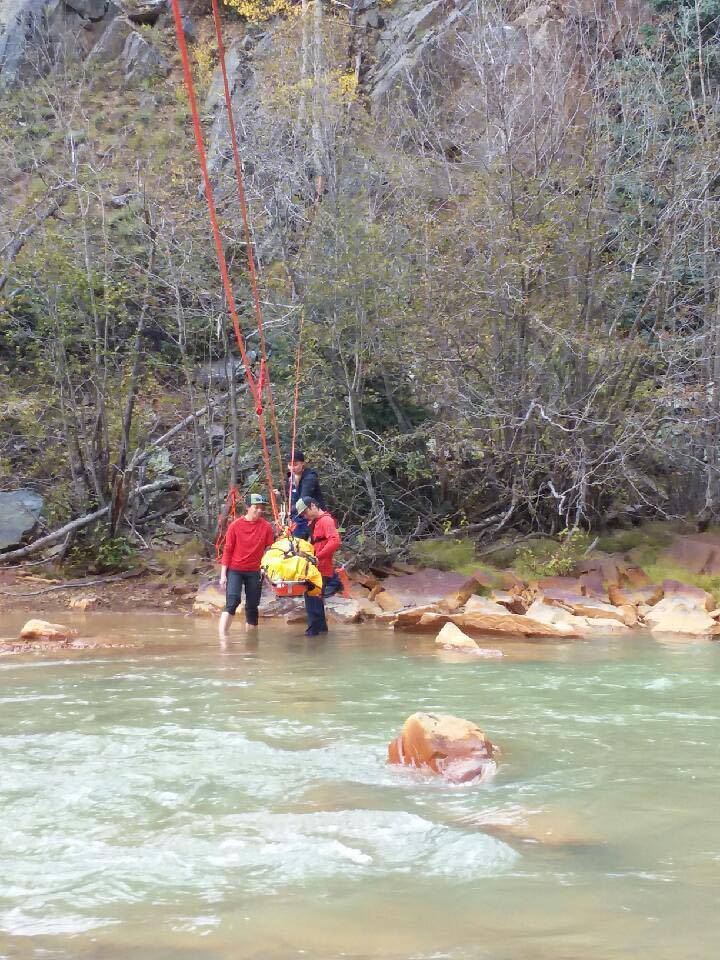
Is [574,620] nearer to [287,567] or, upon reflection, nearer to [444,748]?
[287,567]

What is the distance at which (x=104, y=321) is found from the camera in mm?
16250

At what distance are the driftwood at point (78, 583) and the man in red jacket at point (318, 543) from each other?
5.17 m

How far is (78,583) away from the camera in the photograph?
50.2ft

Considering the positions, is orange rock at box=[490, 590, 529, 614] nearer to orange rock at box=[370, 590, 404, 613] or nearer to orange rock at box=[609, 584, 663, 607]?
orange rock at box=[609, 584, 663, 607]

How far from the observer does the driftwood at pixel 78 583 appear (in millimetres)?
14602

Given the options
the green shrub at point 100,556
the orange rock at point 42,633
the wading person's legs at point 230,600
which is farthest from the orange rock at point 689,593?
the green shrub at point 100,556

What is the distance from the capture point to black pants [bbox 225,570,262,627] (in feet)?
36.8

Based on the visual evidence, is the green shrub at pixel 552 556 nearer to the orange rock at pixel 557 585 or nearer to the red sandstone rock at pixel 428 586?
the orange rock at pixel 557 585

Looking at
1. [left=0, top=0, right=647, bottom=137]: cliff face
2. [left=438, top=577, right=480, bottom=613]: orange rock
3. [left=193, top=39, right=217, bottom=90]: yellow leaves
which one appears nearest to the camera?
[left=438, top=577, right=480, bottom=613]: orange rock

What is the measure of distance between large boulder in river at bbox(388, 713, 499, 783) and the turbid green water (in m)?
0.11

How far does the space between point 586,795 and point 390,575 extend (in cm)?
1038

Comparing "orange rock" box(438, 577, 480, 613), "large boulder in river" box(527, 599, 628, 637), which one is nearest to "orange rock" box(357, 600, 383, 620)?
"orange rock" box(438, 577, 480, 613)

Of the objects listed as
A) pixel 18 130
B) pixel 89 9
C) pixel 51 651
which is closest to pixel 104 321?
pixel 18 130

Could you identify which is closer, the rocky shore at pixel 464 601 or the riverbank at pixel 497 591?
the rocky shore at pixel 464 601
